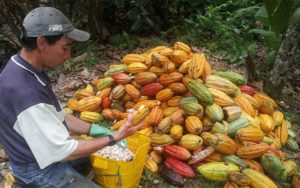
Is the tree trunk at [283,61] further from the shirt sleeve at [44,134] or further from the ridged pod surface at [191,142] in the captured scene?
the shirt sleeve at [44,134]

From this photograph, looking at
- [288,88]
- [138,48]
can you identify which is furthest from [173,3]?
[288,88]

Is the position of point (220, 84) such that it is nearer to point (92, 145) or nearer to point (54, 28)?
point (92, 145)

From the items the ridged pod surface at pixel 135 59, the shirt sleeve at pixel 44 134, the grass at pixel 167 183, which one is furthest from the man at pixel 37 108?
the ridged pod surface at pixel 135 59

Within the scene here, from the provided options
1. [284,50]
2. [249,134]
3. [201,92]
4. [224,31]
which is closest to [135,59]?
[201,92]

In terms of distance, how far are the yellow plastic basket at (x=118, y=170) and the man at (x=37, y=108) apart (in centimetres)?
45

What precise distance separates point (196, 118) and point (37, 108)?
193cm

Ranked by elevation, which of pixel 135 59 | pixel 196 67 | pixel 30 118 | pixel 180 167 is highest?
pixel 30 118

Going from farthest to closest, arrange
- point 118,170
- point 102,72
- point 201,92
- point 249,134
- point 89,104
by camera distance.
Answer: point 102,72 → point 89,104 → point 201,92 → point 249,134 → point 118,170

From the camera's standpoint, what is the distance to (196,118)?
450cm

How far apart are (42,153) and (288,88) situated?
4.23 m

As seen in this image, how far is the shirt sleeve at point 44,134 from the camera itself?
9.93 ft

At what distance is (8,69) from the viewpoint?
3.17 meters

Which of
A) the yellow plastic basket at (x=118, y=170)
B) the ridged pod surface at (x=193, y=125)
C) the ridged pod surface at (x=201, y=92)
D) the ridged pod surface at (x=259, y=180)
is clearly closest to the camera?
the yellow plastic basket at (x=118, y=170)

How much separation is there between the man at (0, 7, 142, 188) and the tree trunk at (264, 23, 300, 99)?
271 centimetres
